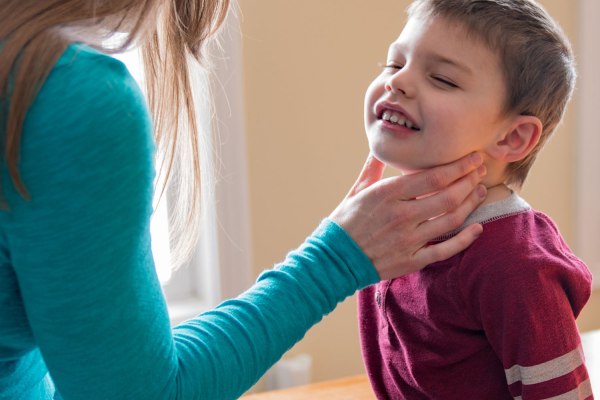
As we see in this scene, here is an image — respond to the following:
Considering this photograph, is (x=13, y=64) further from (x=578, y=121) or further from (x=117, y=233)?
(x=578, y=121)

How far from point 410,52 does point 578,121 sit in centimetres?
132

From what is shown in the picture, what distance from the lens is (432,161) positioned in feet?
3.25

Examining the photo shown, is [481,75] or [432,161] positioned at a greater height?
[481,75]

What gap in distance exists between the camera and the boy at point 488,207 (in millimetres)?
935

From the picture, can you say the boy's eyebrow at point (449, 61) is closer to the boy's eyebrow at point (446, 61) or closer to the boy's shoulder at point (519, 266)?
the boy's eyebrow at point (446, 61)

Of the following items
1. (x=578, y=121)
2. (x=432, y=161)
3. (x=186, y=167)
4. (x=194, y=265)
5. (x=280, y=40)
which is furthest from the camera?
(x=578, y=121)

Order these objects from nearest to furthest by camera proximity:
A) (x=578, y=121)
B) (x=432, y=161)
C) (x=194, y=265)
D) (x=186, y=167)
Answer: (x=432, y=161)
(x=186, y=167)
(x=194, y=265)
(x=578, y=121)

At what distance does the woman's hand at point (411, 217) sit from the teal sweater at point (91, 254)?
0.72 ft

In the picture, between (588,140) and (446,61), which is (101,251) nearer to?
(446,61)

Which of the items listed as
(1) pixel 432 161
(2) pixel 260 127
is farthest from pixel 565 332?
(2) pixel 260 127

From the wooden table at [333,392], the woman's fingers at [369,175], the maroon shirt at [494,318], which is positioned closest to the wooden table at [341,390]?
the wooden table at [333,392]

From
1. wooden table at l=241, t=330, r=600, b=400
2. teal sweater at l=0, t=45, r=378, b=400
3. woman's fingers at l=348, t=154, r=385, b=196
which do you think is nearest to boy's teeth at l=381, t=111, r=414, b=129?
woman's fingers at l=348, t=154, r=385, b=196

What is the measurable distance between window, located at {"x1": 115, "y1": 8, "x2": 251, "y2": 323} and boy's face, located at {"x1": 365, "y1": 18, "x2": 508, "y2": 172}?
698 mm

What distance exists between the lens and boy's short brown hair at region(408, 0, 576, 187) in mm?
955
